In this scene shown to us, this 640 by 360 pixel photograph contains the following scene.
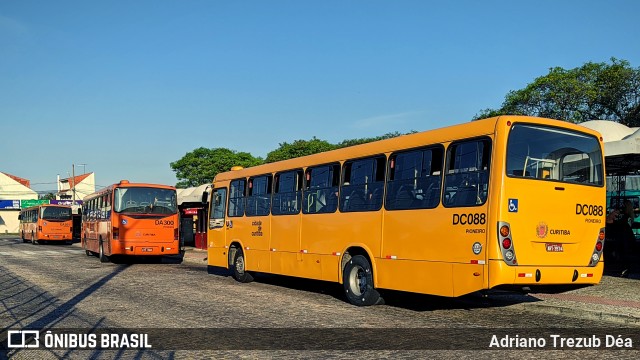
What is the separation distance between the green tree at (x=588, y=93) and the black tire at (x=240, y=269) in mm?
31108

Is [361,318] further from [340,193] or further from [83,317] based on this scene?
[83,317]

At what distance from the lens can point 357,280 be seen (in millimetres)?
12094

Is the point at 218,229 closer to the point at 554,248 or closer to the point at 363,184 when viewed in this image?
the point at 363,184

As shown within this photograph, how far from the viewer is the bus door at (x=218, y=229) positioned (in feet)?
58.9

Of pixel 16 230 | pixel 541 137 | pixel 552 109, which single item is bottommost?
pixel 16 230

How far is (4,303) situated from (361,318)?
7.38 meters

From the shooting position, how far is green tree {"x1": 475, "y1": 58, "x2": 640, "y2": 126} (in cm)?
4147

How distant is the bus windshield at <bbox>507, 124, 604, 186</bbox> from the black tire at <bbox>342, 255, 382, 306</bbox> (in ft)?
12.1

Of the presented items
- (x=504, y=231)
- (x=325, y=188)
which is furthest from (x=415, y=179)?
(x=325, y=188)

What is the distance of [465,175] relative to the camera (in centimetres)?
962

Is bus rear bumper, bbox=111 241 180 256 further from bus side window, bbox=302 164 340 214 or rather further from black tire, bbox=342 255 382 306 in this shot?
black tire, bbox=342 255 382 306

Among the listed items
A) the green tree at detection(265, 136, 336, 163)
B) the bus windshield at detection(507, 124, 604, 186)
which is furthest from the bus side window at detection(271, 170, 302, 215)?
the green tree at detection(265, 136, 336, 163)

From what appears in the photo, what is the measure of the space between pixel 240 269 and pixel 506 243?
9482mm

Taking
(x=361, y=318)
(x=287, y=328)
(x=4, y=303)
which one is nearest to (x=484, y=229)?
(x=361, y=318)
